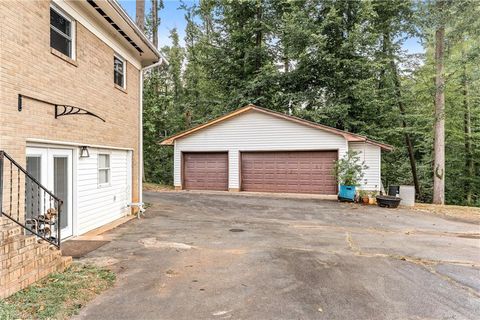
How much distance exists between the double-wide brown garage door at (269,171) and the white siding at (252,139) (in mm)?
355

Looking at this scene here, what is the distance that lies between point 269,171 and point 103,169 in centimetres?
950

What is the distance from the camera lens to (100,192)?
761 centimetres

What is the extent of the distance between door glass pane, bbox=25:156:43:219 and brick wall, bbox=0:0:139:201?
0.46 m

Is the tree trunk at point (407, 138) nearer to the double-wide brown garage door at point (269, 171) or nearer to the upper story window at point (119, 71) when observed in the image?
the double-wide brown garage door at point (269, 171)

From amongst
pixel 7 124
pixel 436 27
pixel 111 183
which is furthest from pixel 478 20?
pixel 7 124

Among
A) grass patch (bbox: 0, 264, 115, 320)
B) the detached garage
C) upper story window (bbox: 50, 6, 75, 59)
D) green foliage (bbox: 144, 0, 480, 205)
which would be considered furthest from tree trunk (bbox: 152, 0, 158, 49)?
grass patch (bbox: 0, 264, 115, 320)

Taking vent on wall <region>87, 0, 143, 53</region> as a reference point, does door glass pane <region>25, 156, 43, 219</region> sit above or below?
below

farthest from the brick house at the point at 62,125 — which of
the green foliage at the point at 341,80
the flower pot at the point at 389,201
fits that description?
the green foliage at the point at 341,80

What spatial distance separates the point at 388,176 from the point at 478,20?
11.4m

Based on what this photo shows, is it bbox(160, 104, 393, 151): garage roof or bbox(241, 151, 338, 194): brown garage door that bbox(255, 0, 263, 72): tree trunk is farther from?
bbox(241, 151, 338, 194): brown garage door

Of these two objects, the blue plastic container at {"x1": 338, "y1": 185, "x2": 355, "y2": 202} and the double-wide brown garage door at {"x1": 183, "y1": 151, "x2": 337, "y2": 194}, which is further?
the double-wide brown garage door at {"x1": 183, "y1": 151, "x2": 337, "y2": 194}

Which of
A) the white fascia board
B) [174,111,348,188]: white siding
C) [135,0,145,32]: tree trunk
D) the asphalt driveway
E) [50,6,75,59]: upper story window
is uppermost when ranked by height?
[135,0,145,32]: tree trunk

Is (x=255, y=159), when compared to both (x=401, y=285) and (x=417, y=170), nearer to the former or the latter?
(x=401, y=285)

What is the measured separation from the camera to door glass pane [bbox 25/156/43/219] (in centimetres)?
506
